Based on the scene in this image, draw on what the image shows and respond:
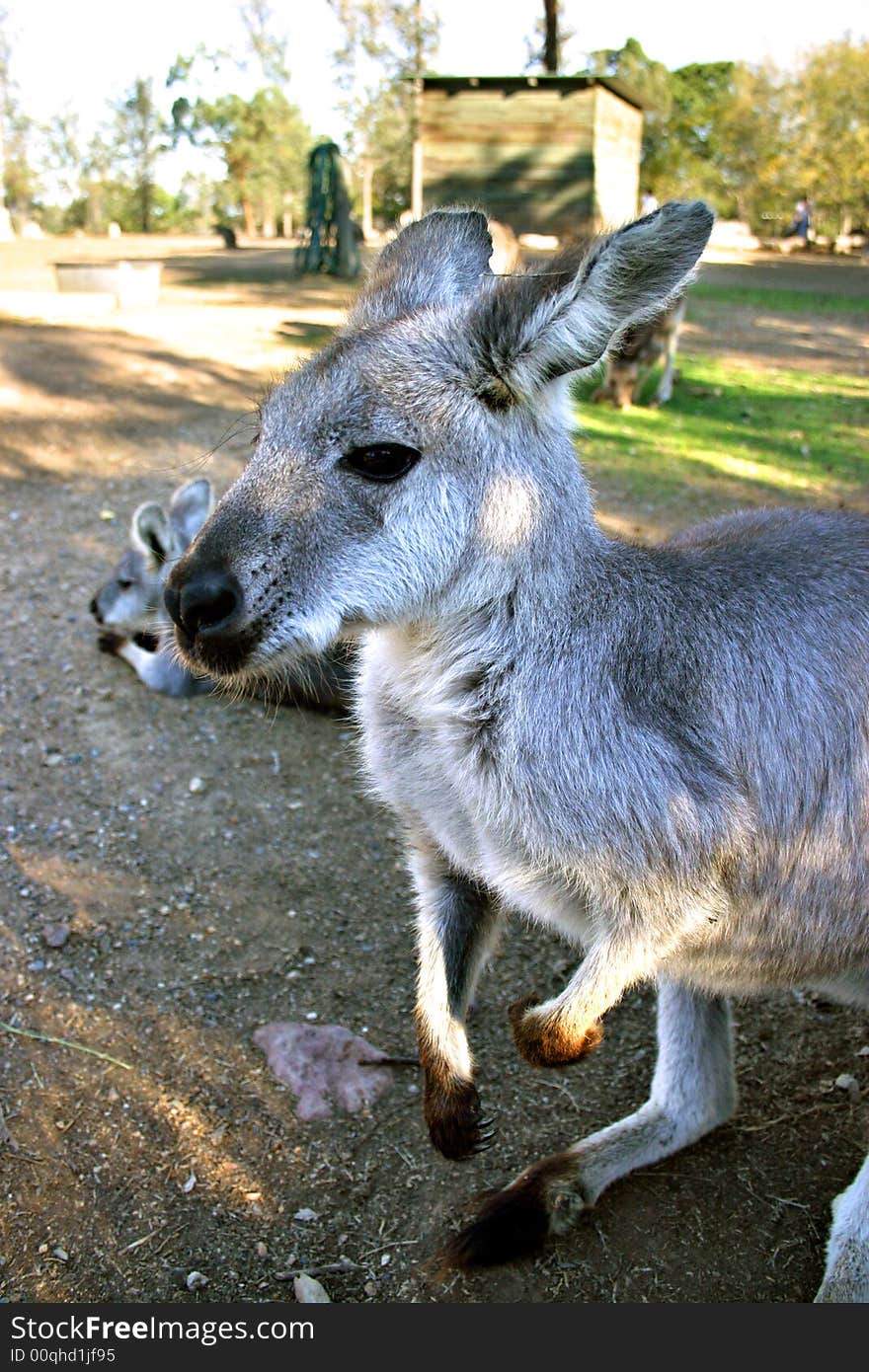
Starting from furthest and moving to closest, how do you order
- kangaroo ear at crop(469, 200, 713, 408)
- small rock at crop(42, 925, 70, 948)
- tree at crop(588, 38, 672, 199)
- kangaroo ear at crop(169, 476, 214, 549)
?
tree at crop(588, 38, 672, 199)
kangaroo ear at crop(169, 476, 214, 549)
small rock at crop(42, 925, 70, 948)
kangaroo ear at crop(469, 200, 713, 408)

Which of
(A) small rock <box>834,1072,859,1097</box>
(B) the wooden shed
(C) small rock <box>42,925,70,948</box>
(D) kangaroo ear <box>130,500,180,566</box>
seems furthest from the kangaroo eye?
(B) the wooden shed

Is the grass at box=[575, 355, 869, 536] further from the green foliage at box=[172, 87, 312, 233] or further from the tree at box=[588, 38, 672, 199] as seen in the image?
the green foliage at box=[172, 87, 312, 233]

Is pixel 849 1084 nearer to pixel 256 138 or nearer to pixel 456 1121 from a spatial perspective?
pixel 456 1121

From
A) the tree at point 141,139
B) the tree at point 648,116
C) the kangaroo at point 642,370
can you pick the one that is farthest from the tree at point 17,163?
the kangaroo at point 642,370

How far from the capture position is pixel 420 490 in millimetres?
2119

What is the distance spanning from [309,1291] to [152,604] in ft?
9.49

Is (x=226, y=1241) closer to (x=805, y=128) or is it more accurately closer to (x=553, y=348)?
(x=553, y=348)

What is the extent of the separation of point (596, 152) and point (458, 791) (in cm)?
1261

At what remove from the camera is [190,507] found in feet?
17.6

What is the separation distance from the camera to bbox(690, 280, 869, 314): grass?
56.9 feet

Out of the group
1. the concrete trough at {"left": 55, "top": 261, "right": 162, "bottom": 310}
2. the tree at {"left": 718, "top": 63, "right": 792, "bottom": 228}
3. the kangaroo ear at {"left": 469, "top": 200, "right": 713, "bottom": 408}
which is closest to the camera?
the kangaroo ear at {"left": 469, "top": 200, "right": 713, "bottom": 408}

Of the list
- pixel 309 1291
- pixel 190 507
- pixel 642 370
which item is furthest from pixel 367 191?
pixel 309 1291

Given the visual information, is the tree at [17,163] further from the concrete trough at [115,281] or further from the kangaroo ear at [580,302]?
the kangaroo ear at [580,302]

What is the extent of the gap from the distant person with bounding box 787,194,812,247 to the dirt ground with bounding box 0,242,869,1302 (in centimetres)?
3037
